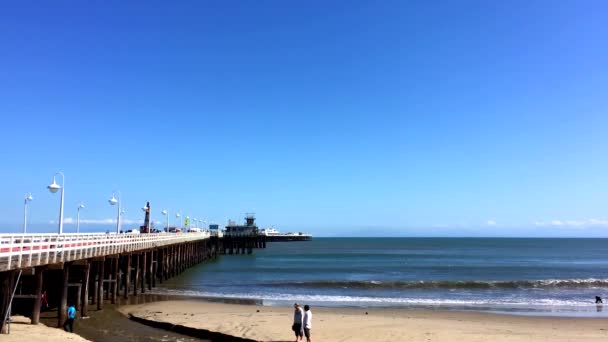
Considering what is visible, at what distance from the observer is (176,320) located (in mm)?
20000

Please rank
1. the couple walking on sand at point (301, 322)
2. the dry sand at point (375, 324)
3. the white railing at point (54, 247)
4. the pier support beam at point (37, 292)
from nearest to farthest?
1. the white railing at point (54, 247)
2. the couple walking on sand at point (301, 322)
3. the pier support beam at point (37, 292)
4. the dry sand at point (375, 324)

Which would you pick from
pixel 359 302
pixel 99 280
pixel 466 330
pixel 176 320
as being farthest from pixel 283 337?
pixel 359 302

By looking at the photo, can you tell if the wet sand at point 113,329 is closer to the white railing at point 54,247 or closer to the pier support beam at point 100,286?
the pier support beam at point 100,286

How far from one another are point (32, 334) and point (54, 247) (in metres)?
4.08

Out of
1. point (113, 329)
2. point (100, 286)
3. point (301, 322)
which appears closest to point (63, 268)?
point (113, 329)

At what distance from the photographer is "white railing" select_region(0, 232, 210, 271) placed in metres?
14.0

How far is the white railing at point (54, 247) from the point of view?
14023 mm

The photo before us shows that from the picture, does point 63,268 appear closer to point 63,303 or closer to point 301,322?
point 63,303

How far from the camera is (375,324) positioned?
2014cm

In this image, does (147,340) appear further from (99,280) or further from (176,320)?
(99,280)

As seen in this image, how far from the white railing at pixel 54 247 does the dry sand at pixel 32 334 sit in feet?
6.20

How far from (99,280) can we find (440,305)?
691 inches

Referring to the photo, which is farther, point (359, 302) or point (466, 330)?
point (359, 302)

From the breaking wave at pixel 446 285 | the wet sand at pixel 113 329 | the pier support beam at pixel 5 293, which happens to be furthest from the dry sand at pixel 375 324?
the breaking wave at pixel 446 285
